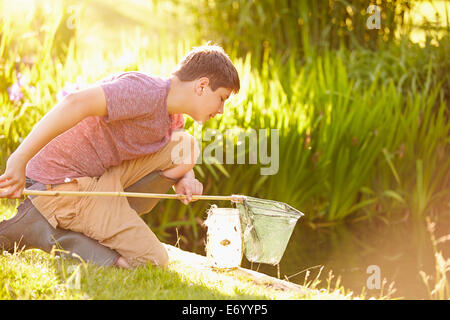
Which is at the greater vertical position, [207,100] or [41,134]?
[207,100]

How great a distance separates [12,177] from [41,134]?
0.17 m

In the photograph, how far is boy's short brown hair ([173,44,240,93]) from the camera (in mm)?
2238

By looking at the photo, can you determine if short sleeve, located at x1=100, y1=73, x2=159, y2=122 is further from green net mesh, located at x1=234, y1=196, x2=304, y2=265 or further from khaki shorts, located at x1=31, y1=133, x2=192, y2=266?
green net mesh, located at x1=234, y1=196, x2=304, y2=265

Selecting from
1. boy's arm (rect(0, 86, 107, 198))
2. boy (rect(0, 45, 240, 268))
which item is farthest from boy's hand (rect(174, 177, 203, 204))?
boy's arm (rect(0, 86, 107, 198))

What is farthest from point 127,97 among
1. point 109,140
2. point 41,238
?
point 41,238

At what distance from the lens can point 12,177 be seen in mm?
1991

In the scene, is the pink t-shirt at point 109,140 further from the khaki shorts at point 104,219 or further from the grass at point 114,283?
the grass at point 114,283

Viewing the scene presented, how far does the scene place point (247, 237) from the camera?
7.69 feet

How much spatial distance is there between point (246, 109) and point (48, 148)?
130 cm

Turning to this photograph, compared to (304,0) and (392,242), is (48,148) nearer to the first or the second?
(392,242)

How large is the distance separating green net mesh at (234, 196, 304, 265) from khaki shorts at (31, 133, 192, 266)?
0.33 metres

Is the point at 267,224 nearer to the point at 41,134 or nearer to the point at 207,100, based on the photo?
the point at 207,100

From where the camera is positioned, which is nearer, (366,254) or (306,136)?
(366,254)
